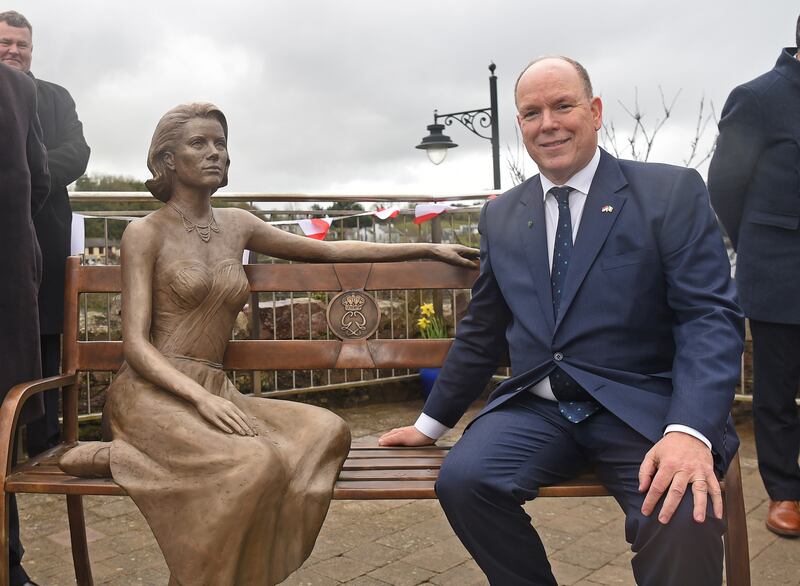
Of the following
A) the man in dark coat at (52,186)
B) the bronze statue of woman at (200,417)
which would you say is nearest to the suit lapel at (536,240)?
the bronze statue of woman at (200,417)

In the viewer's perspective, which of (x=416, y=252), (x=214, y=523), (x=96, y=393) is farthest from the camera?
(x=96, y=393)

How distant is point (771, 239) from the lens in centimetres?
372

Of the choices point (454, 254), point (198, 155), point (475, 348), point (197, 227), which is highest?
point (198, 155)

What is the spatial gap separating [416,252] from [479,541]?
120cm

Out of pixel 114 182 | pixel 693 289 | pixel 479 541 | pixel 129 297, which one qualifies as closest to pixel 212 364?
pixel 129 297

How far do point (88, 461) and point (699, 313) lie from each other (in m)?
1.97

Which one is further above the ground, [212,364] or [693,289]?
[693,289]

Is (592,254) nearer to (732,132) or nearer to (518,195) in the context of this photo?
(518,195)

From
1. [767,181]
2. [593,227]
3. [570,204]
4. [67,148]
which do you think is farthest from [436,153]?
[593,227]

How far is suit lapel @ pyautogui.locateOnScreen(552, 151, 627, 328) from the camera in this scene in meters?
2.50

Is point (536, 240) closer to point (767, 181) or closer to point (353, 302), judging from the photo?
point (353, 302)

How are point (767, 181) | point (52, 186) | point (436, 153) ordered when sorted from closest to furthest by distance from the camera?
point (767, 181), point (52, 186), point (436, 153)

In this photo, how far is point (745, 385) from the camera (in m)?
6.81

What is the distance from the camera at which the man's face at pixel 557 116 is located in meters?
2.56
